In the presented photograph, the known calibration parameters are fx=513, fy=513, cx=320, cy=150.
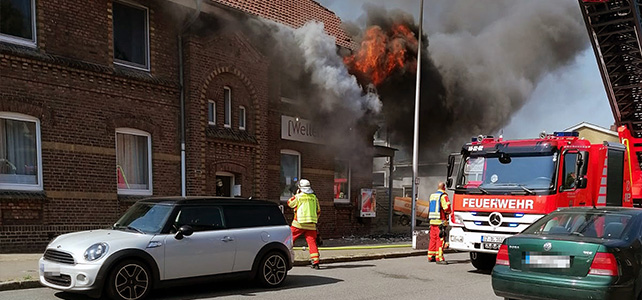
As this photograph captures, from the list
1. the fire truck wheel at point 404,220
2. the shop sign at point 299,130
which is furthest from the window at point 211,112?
the fire truck wheel at point 404,220

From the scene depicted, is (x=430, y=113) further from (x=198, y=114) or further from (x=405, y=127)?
(x=198, y=114)

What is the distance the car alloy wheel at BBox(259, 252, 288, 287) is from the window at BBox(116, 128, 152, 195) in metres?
5.59

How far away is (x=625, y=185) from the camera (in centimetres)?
1023

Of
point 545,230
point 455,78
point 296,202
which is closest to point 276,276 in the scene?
point 296,202

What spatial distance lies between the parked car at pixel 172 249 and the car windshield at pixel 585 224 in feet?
11.9

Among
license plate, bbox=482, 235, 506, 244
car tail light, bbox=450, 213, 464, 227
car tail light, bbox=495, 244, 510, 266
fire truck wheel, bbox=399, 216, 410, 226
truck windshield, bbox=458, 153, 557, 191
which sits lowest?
fire truck wheel, bbox=399, 216, 410, 226

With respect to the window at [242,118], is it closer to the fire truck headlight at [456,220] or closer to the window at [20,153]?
the window at [20,153]

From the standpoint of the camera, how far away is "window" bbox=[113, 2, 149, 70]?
11812 mm

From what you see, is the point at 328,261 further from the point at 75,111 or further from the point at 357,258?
the point at 75,111

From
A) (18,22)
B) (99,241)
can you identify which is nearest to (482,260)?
(99,241)

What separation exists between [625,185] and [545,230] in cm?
538

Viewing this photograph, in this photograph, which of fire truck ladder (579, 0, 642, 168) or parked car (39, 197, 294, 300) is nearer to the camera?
parked car (39, 197, 294, 300)

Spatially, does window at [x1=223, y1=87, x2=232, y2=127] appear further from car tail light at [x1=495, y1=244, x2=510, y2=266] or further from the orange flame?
car tail light at [x1=495, y1=244, x2=510, y2=266]

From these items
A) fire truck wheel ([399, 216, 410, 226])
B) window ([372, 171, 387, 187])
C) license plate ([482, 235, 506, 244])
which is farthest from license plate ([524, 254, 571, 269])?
window ([372, 171, 387, 187])
